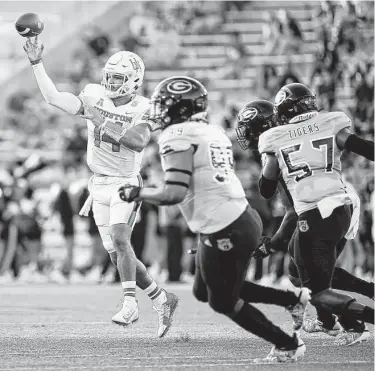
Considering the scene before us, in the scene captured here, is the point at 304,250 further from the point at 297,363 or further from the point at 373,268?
the point at 373,268

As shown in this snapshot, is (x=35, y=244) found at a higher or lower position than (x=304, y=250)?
lower

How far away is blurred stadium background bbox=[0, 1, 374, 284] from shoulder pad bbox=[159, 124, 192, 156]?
22.1 feet

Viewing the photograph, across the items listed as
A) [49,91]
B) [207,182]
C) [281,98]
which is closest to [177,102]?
[207,182]

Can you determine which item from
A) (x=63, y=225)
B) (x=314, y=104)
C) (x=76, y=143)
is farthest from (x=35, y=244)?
(x=314, y=104)

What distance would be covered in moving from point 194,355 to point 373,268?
9.90 m

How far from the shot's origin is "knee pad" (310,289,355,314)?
6.53 metres

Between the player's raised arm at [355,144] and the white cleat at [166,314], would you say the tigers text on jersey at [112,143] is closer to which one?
the white cleat at [166,314]

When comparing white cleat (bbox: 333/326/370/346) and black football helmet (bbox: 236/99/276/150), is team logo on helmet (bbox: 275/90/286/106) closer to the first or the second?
black football helmet (bbox: 236/99/276/150)

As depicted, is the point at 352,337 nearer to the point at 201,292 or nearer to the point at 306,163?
the point at 306,163

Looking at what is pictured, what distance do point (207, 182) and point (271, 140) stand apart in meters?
0.89

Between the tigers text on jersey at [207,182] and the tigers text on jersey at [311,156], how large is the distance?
72 cm

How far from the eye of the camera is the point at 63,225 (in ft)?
54.9

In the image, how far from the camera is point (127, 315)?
795cm

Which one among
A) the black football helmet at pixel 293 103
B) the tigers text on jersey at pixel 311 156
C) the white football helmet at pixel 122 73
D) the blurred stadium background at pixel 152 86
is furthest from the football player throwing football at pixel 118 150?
the blurred stadium background at pixel 152 86
